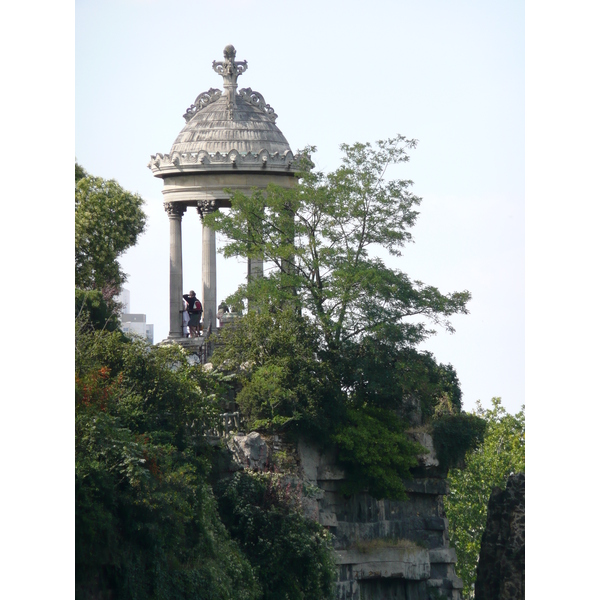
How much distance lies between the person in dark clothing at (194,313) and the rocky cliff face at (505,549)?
1336cm

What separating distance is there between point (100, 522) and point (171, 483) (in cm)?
336

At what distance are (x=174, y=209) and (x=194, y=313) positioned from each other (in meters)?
4.20

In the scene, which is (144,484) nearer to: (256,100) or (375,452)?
(375,452)

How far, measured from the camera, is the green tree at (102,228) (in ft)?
170

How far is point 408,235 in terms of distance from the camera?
4756 cm

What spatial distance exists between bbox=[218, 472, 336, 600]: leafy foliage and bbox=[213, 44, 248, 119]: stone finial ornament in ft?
55.7

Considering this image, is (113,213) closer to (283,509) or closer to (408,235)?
(408,235)

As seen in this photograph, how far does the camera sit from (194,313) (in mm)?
51562

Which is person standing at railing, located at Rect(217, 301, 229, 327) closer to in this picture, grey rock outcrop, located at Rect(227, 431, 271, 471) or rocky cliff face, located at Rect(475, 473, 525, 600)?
grey rock outcrop, located at Rect(227, 431, 271, 471)

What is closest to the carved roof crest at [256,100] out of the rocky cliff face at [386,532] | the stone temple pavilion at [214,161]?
the stone temple pavilion at [214,161]

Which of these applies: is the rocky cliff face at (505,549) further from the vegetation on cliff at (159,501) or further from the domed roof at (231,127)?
the domed roof at (231,127)

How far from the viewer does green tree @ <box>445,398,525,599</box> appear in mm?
69938

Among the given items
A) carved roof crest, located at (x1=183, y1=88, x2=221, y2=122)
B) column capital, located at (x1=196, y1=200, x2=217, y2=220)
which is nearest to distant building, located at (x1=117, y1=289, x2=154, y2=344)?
column capital, located at (x1=196, y1=200, x2=217, y2=220)
